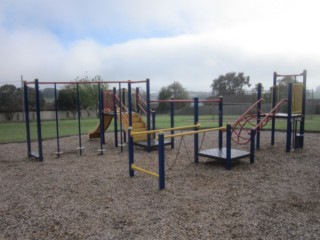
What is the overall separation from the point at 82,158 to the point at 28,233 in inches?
156

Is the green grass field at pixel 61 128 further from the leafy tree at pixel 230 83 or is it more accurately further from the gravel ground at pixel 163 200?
the leafy tree at pixel 230 83

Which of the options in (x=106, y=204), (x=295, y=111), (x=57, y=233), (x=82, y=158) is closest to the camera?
(x=57, y=233)

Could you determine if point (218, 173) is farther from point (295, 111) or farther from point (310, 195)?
point (295, 111)

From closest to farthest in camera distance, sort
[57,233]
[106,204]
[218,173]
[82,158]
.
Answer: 1. [57,233]
2. [106,204]
3. [218,173]
4. [82,158]

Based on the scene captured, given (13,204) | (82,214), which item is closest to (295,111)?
(82,214)

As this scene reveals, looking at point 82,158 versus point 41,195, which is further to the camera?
point 82,158

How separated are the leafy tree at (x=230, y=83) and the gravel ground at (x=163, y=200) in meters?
35.5

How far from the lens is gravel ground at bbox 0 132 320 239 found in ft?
10.4

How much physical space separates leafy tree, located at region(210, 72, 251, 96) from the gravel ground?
35.5m

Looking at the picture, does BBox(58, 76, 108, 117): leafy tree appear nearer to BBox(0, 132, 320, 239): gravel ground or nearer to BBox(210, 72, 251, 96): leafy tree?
BBox(210, 72, 251, 96): leafy tree

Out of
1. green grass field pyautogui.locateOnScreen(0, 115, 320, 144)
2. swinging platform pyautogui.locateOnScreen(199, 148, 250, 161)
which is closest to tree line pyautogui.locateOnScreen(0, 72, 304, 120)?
green grass field pyautogui.locateOnScreen(0, 115, 320, 144)

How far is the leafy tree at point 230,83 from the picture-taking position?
4128 centimetres

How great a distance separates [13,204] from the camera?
409 cm

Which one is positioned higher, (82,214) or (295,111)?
(295,111)
